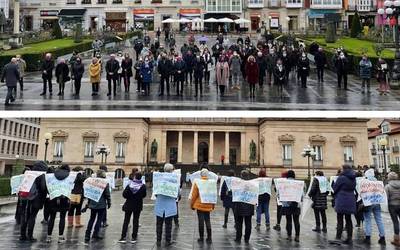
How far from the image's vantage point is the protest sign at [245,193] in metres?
11.8

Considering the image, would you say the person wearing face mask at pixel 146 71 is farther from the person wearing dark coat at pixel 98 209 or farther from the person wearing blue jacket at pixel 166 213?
the person wearing blue jacket at pixel 166 213

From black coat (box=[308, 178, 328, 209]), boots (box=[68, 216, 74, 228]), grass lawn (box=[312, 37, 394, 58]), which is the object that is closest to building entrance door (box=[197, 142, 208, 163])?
grass lawn (box=[312, 37, 394, 58])

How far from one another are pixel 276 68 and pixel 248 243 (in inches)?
585

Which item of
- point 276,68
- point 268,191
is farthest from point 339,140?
point 268,191

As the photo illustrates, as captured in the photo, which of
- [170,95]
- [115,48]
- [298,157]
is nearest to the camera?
[170,95]

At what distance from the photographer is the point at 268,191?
14.6m

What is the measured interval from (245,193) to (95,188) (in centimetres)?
365

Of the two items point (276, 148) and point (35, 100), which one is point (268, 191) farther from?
point (276, 148)

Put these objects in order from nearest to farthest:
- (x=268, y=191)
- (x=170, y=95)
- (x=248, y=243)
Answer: (x=248, y=243) → (x=268, y=191) → (x=170, y=95)

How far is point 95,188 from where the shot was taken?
1202 cm

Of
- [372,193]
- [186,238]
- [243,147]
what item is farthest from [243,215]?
[243,147]

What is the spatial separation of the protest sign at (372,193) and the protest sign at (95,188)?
21.2 feet

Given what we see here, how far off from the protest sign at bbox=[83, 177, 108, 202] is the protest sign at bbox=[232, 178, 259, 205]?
126 inches

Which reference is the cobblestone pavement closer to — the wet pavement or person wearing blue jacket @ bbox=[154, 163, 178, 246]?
the wet pavement
